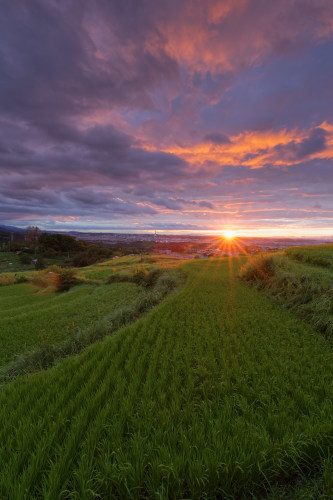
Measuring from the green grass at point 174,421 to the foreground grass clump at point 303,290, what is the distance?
1.23 meters

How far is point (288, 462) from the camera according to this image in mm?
2373

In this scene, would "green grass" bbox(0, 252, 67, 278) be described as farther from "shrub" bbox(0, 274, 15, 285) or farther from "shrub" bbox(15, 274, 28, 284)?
"shrub" bbox(15, 274, 28, 284)

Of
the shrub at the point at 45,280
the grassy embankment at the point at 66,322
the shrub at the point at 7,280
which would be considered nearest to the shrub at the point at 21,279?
the shrub at the point at 7,280

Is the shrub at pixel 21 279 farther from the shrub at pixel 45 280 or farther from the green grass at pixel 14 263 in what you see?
the green grass at pixel 14 263

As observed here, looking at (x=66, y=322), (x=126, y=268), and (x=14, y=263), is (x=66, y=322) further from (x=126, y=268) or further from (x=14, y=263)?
(x=14, y=263)

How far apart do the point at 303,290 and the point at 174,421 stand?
840 centimetres

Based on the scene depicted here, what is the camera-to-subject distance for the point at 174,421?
304 cm

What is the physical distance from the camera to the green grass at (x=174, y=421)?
2129 mm

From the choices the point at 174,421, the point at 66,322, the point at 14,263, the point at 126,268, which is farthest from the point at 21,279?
the point at 14,263

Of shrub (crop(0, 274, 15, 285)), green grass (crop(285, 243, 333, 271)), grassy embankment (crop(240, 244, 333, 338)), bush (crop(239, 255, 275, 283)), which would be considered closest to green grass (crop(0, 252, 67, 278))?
shrub (crop(0, 274, 15, 285))

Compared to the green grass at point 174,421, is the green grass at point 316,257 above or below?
above

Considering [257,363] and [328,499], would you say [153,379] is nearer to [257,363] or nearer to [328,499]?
[257,363]

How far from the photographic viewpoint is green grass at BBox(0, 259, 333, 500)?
2.13 metres

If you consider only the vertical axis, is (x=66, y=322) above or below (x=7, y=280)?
above
